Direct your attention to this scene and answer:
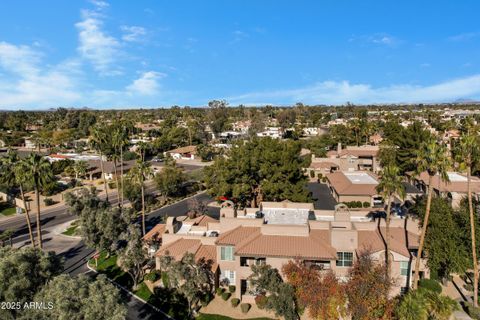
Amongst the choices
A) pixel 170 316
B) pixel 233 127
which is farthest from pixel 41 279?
pixel 233 127

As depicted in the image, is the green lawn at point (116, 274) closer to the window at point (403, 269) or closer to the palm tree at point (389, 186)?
the palm tree at point (389, 186)

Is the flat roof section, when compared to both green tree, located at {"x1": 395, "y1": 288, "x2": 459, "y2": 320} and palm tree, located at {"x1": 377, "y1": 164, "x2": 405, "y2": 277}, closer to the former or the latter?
palm tree, located at {"x1": 377, "y1": 164, "x2": 405, "y2": 277}

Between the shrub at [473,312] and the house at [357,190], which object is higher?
the house at [357,190]

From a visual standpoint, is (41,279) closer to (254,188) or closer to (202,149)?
(254,188)

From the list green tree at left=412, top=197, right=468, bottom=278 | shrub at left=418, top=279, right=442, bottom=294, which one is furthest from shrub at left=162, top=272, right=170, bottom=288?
green tree at left=412, top=197, right=468, bottom=278

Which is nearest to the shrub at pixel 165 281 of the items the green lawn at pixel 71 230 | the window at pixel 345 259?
the window at pixel 345 259

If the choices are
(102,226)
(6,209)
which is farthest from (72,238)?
(6,209)
